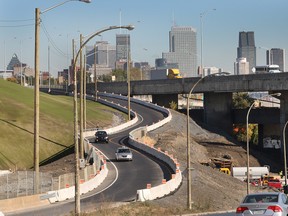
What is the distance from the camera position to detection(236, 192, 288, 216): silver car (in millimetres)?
29078

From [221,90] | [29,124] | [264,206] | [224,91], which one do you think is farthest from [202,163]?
[264,206]

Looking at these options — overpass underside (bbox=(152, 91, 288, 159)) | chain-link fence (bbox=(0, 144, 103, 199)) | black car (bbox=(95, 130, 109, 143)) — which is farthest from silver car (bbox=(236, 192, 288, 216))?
overpass underside (bbox=(152, 91, 288, 159))

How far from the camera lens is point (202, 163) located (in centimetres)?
10044

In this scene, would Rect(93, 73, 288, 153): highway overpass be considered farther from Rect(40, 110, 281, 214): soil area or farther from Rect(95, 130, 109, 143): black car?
Rect(95, 130, 109, 143): black car

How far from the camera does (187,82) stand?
5610 inches

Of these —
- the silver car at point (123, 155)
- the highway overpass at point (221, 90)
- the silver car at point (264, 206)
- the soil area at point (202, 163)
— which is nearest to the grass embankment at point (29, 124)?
the soil area at point (202, 163)

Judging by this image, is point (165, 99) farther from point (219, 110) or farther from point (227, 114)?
point (227, 114)

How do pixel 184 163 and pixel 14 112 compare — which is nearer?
pixel 184 163

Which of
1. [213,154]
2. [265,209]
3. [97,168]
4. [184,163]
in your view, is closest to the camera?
[265,209]

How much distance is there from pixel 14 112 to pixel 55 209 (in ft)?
234

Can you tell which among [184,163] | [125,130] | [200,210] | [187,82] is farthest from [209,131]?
[200,210]

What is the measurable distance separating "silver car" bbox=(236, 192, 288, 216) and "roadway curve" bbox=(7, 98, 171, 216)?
1573cm

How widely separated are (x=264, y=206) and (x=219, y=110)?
113m

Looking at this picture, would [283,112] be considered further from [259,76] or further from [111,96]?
[111,96]
